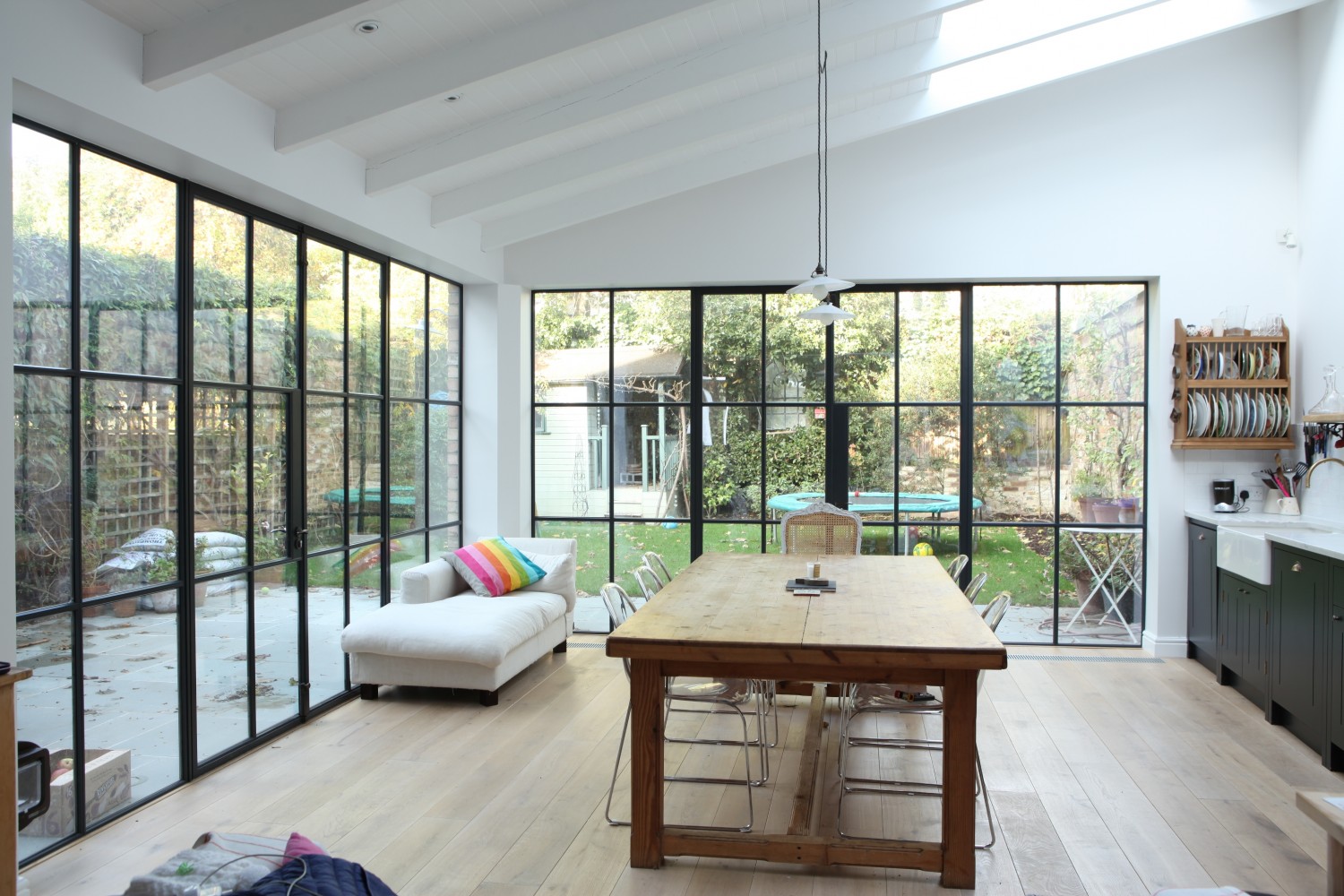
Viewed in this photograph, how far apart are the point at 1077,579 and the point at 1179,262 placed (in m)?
2.18

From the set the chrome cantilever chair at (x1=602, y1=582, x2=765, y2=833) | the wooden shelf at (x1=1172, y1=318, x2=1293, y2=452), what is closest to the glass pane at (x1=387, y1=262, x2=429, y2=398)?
the chrome cantilever chair at (x1=602, y1=582, x2=765, y2=833)

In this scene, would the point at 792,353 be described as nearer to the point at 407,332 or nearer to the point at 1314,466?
the point at 407,332

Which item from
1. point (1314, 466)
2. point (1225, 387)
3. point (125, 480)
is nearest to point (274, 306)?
point (125, 480)

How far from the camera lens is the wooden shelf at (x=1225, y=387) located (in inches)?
238

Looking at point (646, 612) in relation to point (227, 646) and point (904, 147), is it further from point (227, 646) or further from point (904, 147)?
point (904, 147)

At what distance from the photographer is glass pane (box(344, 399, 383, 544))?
533 cm

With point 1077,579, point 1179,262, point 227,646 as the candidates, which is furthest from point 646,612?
point 1179,262

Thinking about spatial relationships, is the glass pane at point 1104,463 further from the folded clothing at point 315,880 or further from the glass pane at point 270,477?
the folded clothing at point 315,880

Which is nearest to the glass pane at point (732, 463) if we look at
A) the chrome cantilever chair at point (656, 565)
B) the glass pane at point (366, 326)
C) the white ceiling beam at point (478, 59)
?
the chrome cantilever chair at point (656, 565)

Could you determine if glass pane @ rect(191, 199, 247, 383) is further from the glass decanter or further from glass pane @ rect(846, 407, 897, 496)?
the glass decanter

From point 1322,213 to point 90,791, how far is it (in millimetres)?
6842

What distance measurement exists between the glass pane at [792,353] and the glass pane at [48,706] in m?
4.54

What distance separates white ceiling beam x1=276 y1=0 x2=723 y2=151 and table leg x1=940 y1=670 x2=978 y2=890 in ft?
9.26

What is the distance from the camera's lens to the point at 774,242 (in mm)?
6637
